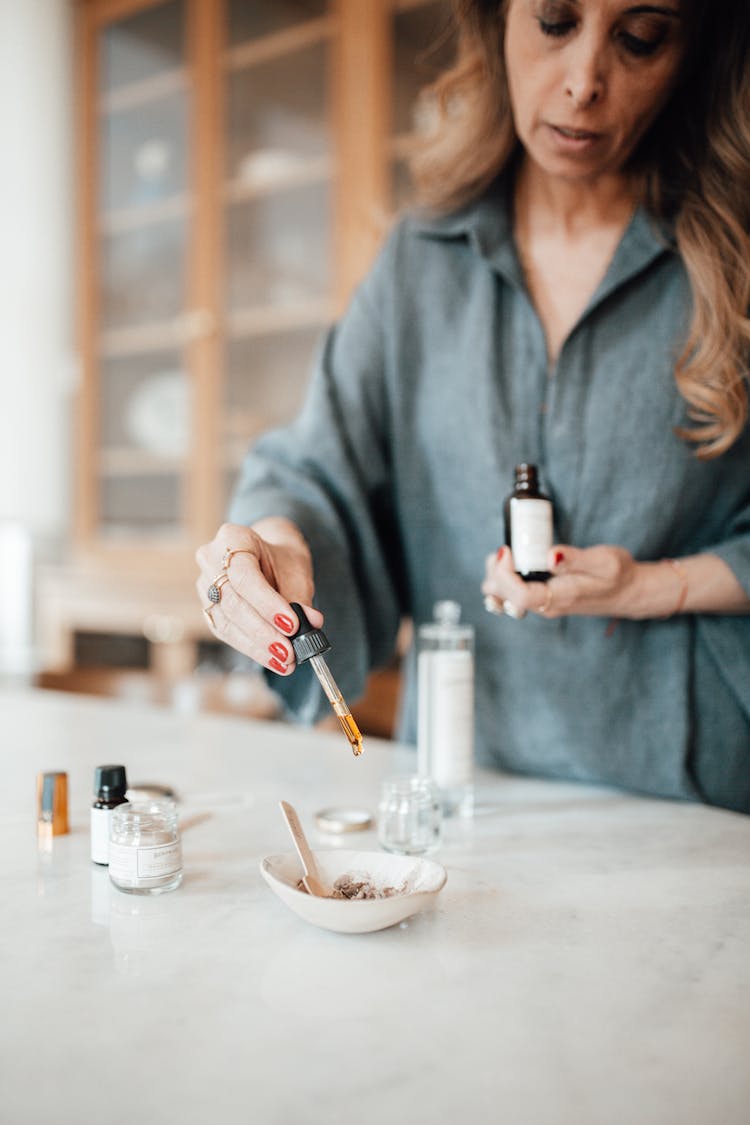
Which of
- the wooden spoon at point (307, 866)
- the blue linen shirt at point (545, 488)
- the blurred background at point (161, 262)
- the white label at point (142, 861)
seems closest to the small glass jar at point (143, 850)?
the white label at point (142, 861)

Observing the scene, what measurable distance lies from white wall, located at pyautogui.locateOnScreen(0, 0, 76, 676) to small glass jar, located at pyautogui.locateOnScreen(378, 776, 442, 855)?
264 centimetres

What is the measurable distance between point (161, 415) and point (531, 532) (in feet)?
7.74

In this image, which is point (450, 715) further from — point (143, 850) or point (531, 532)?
point (143, 850)

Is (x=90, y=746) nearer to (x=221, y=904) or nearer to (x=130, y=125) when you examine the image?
(x=221, y=904)

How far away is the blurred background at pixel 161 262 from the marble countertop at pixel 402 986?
154cm

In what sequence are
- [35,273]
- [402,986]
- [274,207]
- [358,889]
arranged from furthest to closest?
[35,273] < [274,207] < [358,889] < [402,986]

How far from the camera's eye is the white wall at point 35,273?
3.31m

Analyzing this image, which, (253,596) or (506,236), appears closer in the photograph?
(253,596)

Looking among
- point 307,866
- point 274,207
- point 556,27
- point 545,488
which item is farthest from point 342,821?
point 274,207

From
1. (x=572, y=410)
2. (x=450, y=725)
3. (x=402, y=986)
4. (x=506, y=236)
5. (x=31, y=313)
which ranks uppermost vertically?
(x=31, y=313)

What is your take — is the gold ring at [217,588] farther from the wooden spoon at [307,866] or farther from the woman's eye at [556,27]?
the woman's eye at [556,27]

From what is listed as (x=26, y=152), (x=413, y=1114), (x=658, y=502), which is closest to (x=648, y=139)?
(x=658, y=502)

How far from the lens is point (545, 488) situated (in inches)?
47.1

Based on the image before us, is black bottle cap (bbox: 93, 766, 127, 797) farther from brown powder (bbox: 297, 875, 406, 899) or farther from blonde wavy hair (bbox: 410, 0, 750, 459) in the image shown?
blonde wavy hair (bbox: 410, 0, 750, 459)
